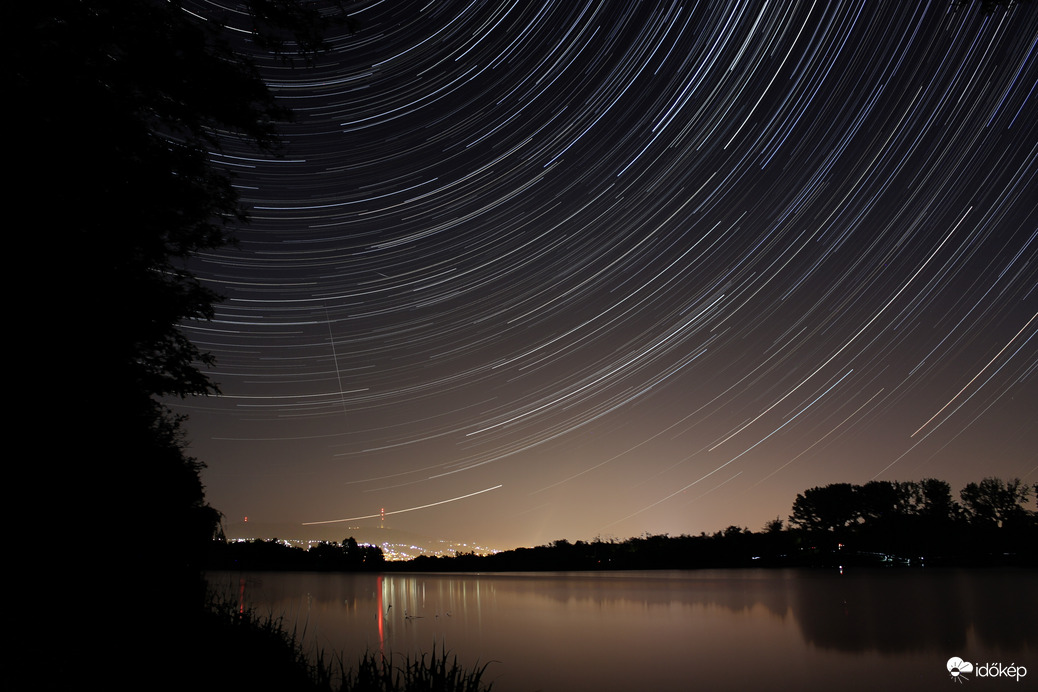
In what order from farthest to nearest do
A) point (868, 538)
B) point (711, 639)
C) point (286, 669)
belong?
point (868, 538) < point (711, 639) < point (286, 669)

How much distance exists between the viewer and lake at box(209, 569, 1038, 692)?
1206cm

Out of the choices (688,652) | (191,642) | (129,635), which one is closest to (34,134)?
(129,635)

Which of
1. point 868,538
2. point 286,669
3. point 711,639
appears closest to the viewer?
point 286,669

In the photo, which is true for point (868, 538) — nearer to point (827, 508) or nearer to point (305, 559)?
point (827, 508)

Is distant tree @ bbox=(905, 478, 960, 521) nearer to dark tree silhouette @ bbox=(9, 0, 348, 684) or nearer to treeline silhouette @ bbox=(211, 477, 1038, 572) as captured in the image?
treeline silhouette @ bbox=(211, 477, 1038, 572)

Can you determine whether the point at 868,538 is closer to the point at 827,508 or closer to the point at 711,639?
the point at 827,508

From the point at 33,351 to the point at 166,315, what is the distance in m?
1.92

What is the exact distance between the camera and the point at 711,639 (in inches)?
669

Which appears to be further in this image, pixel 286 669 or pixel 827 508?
pixel 827 508

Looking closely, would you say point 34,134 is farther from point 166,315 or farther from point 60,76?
point 166,315

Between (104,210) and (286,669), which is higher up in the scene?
(104,210)

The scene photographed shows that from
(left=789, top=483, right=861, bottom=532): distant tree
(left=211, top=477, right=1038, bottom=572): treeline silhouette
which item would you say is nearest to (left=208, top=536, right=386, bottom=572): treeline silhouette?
(left=211, top=477, right=1038, bottom=572): treeline silhouette

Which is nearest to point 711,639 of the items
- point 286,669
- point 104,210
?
point 286,669

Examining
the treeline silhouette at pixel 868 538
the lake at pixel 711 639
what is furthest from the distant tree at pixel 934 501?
the lake at pixel 711 639
